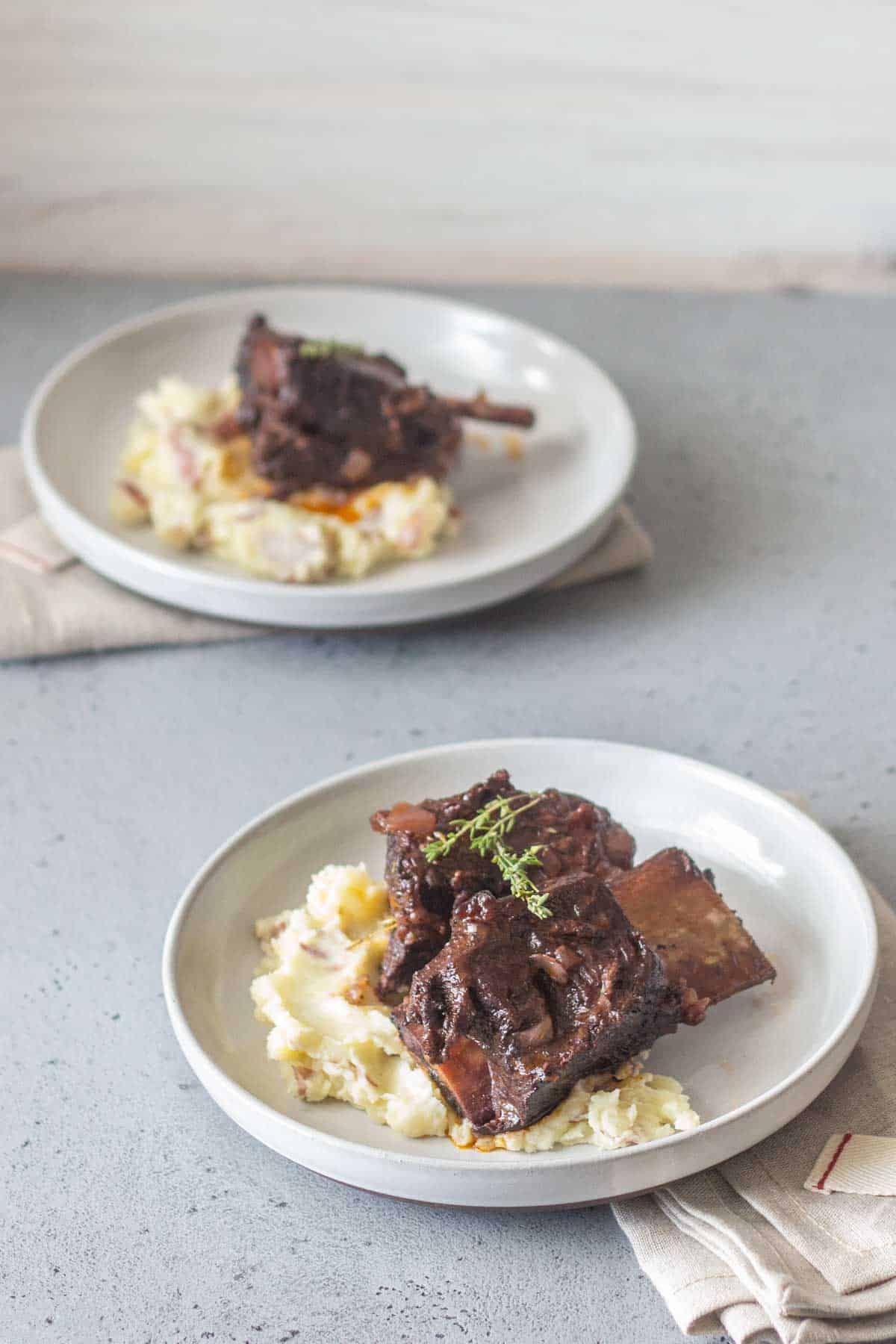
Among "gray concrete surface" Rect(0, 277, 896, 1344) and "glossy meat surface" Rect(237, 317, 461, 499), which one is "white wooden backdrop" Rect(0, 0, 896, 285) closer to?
"gray concrete surface" Rect(0, 277, 896, 1344)

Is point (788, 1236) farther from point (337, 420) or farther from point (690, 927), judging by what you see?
point (337, 420)

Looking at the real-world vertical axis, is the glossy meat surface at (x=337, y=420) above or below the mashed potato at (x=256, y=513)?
above

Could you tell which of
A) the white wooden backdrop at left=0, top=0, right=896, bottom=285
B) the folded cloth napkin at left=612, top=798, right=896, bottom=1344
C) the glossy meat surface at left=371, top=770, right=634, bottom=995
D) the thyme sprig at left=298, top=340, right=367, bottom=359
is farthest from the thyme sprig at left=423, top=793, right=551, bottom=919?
the white wooden backdrop at left=0, top=0, right=896, bottom=285

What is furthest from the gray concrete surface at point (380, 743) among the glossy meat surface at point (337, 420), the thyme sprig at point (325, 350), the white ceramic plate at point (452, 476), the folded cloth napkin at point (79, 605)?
the thyme sprig at point (325, 350)

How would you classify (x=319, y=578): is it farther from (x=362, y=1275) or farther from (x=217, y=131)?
(x=217, y=131)

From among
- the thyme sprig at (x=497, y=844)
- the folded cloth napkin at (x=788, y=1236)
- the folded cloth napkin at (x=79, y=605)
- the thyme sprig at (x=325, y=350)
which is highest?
the thyme sprig at (x=497, y=844)

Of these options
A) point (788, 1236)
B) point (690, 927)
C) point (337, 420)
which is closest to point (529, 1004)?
point (690, 927)

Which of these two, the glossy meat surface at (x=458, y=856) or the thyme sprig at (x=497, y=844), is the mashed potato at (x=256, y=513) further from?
the thyme sprig at (x=497, y=844)

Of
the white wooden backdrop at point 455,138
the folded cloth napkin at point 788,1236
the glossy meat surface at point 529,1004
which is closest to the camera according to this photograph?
the folded cloth napkin at point 788,1236
